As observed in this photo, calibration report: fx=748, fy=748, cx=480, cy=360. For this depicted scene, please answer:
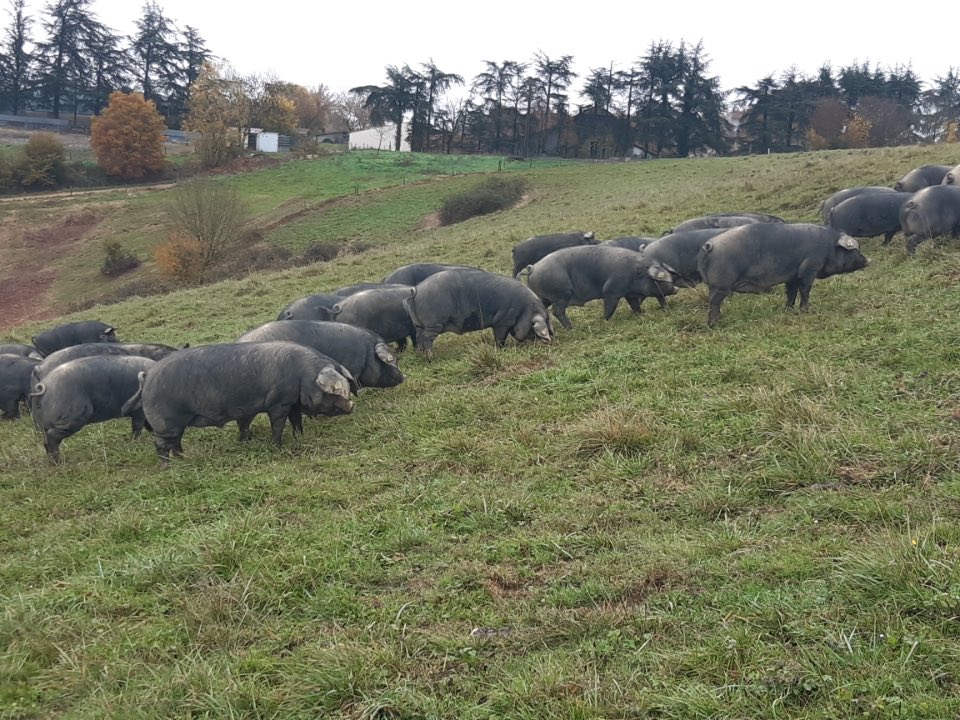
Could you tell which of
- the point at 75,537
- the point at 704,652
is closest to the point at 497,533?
the point at 704,652

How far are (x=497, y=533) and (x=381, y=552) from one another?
0.83 m

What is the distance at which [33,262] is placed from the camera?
140ft

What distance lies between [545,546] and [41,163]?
202 ft

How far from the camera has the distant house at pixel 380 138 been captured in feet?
247

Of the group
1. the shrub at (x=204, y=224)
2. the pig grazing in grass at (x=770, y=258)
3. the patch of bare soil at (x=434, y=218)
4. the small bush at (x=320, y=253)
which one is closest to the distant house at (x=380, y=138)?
the patch of bare soil at (x=434, y=218)

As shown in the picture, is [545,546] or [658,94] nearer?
[545,546]

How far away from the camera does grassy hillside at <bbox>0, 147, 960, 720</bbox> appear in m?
3.62

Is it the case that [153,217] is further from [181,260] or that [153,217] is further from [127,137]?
[181,260]

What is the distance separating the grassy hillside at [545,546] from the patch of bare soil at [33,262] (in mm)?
29206

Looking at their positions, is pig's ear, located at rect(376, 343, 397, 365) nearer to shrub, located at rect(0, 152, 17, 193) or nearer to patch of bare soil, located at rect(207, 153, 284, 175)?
patch of bare soil, located at rect(207, 153, 284, 175)

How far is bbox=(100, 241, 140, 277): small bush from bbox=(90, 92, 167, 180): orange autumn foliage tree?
2199cm

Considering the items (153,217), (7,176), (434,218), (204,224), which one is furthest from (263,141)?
(204,224)

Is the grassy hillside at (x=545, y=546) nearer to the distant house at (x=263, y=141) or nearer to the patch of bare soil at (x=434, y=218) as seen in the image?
the patch of bare soil at (x=434, y=218)

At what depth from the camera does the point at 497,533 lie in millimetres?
5367
